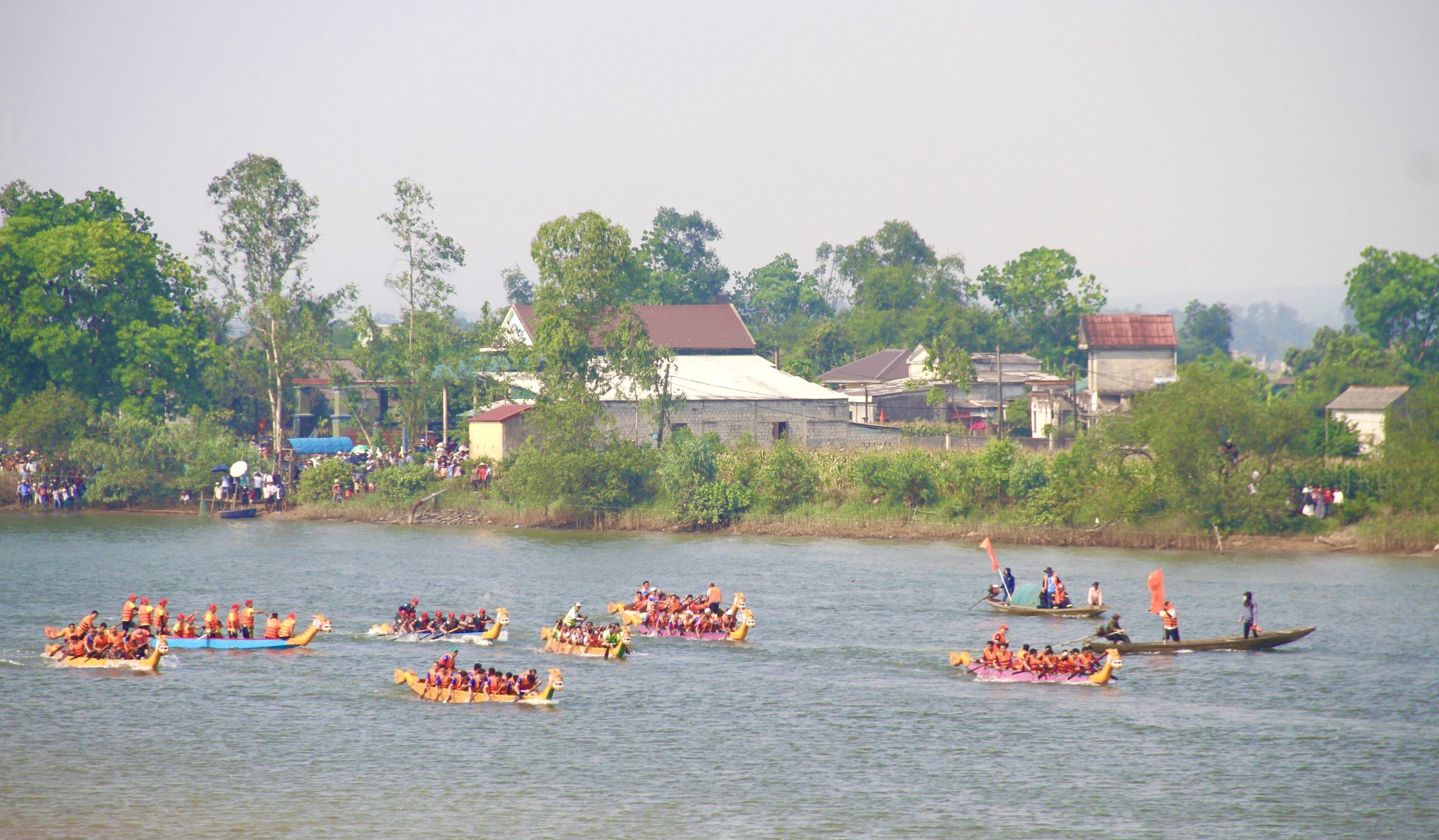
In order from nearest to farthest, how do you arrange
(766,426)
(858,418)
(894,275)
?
(766,426) < (858,418) < (894,275)

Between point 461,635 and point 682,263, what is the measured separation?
104 m

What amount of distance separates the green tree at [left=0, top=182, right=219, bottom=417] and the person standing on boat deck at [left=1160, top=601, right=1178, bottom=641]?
61.2 metres

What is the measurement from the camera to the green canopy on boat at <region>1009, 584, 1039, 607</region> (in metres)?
46.7

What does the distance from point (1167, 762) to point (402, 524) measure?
166ft

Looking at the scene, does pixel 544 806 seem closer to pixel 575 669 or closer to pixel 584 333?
pixel 575 669

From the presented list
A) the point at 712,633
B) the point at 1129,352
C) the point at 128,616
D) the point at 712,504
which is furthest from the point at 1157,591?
the point at 1129,352

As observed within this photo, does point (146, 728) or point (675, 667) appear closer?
point (146, 728)

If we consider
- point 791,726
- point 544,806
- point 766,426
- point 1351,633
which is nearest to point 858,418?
point 766,426

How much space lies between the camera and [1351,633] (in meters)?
42.6

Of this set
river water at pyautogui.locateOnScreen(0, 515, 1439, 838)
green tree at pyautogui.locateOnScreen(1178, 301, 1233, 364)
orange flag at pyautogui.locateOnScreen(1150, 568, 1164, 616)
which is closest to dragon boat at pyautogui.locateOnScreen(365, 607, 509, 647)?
river water at pyautogui.locateOnScreen(0, 515, 1439, 838)

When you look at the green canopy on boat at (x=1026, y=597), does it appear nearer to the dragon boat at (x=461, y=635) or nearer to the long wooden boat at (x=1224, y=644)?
the long wooden boat at (x=1224, y=644)

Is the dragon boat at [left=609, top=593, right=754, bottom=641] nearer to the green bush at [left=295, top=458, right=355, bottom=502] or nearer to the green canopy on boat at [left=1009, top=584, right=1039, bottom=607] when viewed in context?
the green canopy on boat at [left=1009, top=584, right=1039, bottom=607]

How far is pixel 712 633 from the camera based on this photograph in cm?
4356

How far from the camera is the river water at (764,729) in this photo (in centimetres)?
2711
